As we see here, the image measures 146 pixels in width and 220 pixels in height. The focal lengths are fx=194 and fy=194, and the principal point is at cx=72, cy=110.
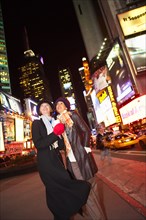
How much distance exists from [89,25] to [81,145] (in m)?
62.1

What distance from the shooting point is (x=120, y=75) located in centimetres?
2936

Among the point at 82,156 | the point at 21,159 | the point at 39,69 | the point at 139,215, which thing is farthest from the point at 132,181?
the point at 39,69

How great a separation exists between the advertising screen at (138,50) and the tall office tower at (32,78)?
132561 millimetres

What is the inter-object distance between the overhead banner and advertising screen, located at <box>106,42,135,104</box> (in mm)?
3225

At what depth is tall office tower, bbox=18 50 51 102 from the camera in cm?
15500

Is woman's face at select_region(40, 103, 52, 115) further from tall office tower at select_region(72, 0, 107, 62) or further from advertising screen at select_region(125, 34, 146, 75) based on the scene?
tall office tower at select_region(72, 0, 107, 62)

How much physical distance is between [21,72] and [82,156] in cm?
16593

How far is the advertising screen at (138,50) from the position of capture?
944 inches

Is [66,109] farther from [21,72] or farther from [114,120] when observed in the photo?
[21,72]

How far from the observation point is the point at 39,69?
519 feet

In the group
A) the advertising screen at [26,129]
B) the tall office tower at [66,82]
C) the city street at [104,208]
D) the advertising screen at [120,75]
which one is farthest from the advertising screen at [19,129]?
the tall office tower at [66,82]

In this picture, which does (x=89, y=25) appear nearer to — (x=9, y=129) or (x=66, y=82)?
(x=9, y=129)

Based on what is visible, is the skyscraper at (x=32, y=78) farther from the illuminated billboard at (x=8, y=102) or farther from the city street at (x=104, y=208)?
the city street at (x=104, y=208)

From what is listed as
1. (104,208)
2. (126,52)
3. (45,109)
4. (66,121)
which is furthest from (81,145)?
(126,52)
